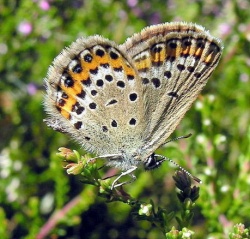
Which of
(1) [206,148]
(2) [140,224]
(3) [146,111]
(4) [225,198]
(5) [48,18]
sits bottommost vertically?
(2) [140,224]

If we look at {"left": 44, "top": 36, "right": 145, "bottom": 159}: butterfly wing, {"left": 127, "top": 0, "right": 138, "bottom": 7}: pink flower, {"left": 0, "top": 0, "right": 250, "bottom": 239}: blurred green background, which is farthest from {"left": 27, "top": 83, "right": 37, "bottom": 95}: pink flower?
{"left": 44, "top": 36, "right": 145, "bottom": 159}: butterfly wing

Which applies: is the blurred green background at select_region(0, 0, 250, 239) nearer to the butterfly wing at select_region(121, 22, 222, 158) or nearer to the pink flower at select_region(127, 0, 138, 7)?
the pink flower at select_region(127, 0, 138, 7)

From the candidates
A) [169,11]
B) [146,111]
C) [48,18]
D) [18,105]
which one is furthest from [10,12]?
[146,111]

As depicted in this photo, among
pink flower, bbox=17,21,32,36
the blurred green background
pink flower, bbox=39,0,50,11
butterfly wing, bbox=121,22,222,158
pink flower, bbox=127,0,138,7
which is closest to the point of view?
butterfly wing, bbox=121,22,222,158

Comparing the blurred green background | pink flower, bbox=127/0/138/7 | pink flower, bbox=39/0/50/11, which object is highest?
pink flower, bbox=127/0/138/7

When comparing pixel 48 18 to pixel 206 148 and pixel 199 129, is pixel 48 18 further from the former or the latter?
pixel 206 148

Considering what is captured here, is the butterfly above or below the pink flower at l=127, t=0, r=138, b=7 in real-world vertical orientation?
below

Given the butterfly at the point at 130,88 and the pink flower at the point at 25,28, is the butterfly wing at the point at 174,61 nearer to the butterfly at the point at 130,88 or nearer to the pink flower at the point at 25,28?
the butterfly at the point at 130,88

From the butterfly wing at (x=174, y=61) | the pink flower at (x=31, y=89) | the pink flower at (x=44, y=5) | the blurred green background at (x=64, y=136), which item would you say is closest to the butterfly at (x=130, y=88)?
the butterfly wing at (x=174, y=61)
